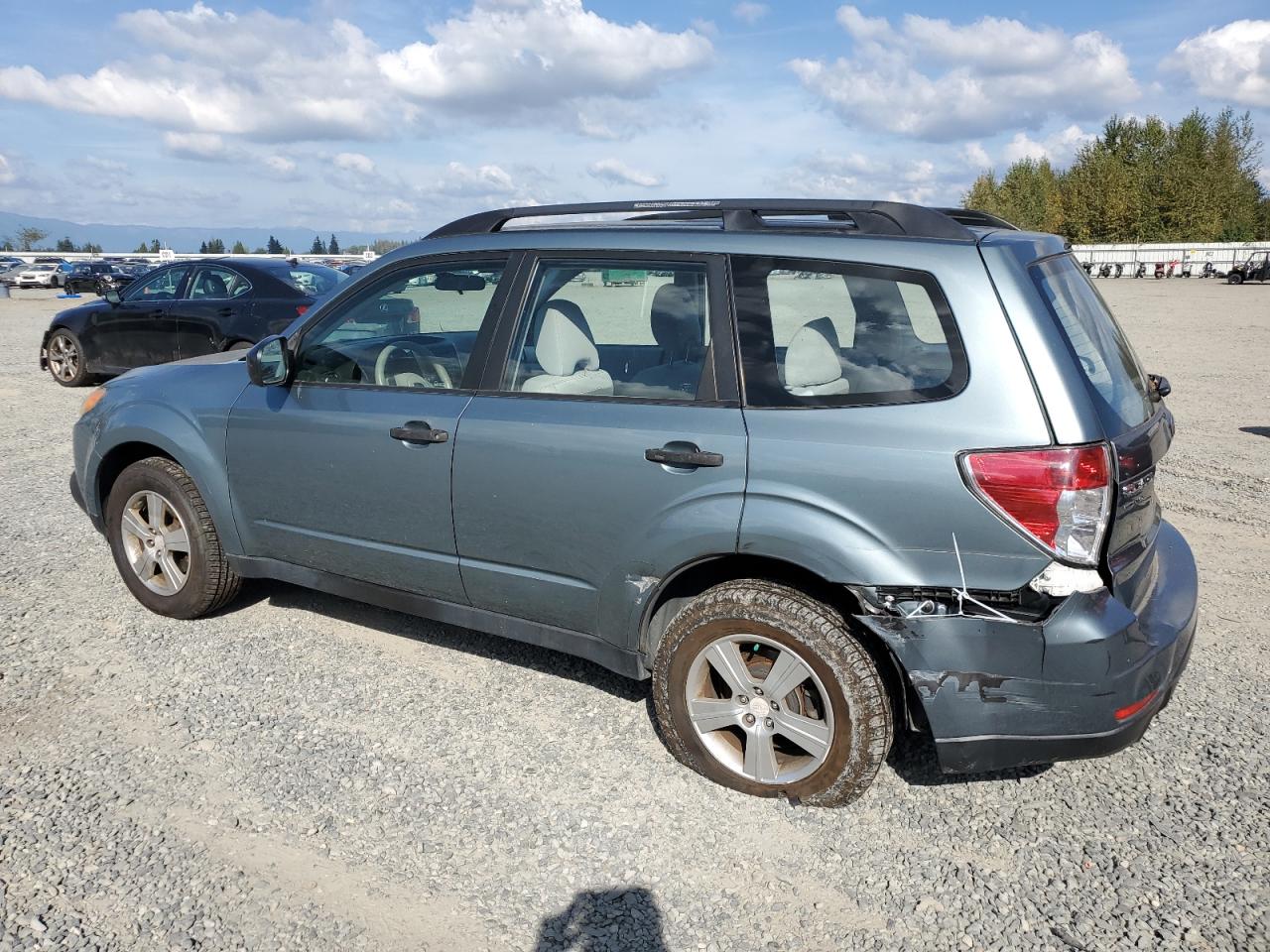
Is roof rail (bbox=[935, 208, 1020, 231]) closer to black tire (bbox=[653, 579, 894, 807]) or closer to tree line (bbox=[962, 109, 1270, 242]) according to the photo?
black tire (bbox=[653, 579, 894, 807])

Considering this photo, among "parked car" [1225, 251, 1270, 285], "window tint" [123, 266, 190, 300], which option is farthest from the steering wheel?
"parked car" [1225, 251, 1270, 285]

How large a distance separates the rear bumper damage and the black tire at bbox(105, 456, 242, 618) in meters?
3.12

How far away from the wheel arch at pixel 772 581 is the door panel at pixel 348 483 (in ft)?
2.81

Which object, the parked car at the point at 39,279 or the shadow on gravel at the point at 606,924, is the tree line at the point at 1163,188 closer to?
the parked car at the point at 39,279

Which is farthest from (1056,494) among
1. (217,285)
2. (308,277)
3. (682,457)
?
(217,285)

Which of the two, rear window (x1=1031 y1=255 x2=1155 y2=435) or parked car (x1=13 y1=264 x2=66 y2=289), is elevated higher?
rear window (x1=1031 y1=255 x2=1155 y2=435)

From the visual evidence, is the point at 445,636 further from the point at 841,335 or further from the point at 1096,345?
the point at 1096,345

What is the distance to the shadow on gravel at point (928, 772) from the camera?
3463 millimetres

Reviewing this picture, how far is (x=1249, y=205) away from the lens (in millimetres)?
73188

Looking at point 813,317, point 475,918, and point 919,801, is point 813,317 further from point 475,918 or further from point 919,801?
point 475,918

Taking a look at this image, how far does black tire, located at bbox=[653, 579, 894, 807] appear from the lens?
3.05 meters

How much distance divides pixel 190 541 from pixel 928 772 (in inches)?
134

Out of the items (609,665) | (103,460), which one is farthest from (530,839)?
(103,460)

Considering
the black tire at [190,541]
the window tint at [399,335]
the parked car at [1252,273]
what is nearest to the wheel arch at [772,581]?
the window tint at [399,335]
